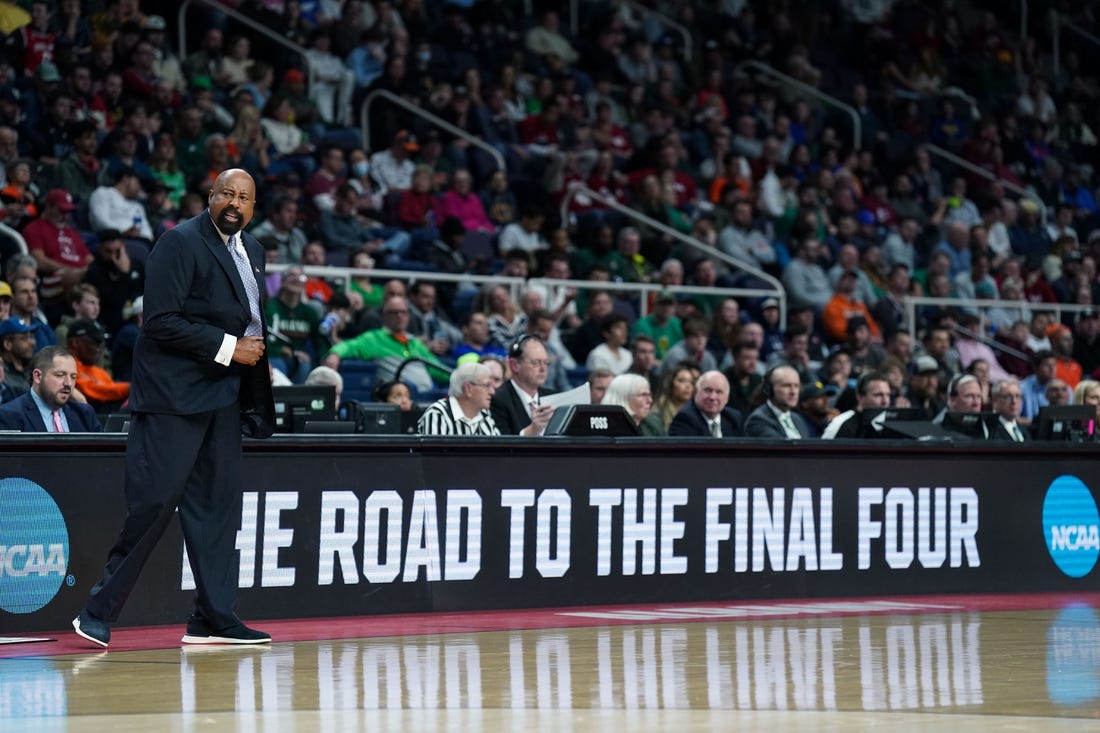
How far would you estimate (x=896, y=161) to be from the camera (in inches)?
924

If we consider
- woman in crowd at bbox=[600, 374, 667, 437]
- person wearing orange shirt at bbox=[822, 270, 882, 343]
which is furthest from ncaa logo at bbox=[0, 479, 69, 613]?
person wearing orange shirt at bbox=[822, 270, 882, 343]

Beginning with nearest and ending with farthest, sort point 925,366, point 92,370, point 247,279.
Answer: point 247,279
point 92,370
point 925,366

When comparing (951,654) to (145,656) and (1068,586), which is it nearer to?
(145,656)

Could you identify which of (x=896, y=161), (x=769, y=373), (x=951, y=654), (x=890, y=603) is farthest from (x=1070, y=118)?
(x=951, y=654)

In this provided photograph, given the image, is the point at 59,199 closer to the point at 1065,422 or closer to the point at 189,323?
the point at 189,323

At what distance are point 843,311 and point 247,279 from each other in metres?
11.7

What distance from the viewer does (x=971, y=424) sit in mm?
11922

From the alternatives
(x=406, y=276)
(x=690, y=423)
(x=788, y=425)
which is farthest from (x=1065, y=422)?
(x=406, y=276)

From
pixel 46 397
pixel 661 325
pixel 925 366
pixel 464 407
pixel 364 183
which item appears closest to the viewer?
pixel 46 397

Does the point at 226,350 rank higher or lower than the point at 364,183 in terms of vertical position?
lower

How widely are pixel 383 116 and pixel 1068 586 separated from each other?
33.2ft

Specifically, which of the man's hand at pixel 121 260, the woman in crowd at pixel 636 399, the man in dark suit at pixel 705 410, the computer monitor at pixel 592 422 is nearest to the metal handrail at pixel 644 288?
the man's hand at pixel 121 260

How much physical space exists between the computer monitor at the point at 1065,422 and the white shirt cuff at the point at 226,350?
6.56 metres

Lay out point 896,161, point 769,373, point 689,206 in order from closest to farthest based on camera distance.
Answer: point 769,373 < point 689,206 < point 896,161
